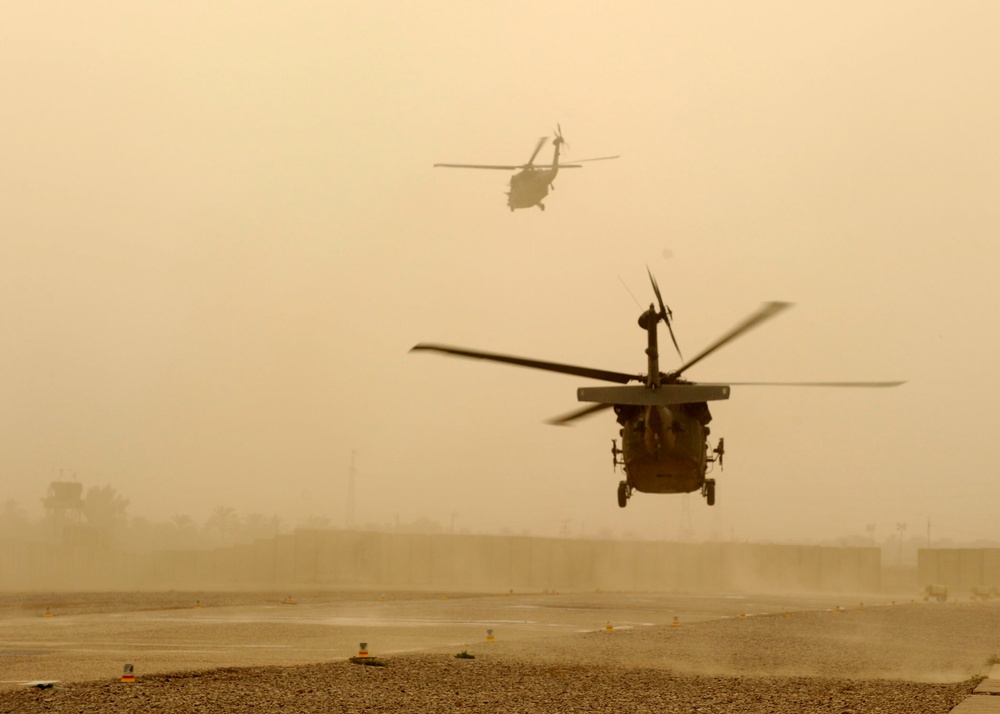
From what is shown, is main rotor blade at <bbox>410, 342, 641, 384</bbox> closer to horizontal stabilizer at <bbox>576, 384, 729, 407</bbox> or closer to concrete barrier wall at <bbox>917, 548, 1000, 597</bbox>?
horizontal stabilizer at <bbox>576, 384, 729, 407</bbox>

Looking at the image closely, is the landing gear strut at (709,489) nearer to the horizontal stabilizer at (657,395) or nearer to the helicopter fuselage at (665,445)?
the helicopter fuselage at (665,445)

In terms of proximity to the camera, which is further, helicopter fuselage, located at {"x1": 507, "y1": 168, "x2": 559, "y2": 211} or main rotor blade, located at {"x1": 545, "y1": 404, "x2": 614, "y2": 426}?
helicopter fuselage, located at {"x1": 507, "y1": 168, "x2": 559, "y2": 211}

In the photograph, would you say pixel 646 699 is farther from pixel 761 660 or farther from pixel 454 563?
pixel 454 563

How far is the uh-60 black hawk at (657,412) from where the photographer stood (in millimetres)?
21594

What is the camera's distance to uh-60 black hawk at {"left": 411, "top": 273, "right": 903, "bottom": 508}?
21594mm

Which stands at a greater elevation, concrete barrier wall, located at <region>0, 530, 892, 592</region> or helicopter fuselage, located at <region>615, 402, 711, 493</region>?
helicopter fuselage, located at <region>615, 402, 711, 493</region>

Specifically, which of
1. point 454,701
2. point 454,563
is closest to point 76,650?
point 454,701

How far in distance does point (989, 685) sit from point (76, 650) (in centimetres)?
2176

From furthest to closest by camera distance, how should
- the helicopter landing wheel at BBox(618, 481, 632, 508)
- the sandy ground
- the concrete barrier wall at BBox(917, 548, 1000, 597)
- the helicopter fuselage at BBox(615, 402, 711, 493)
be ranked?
the concrete barrier wall at BBox(917, 548, 1000, 597), the helicopter landing wheel at BBox(618, 481, 632, 508), the helicopter fuselage at BBox(615, 402, 711, 493), the sandy ground

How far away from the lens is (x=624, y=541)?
110 metres

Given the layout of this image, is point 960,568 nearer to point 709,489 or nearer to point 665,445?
point 709,489

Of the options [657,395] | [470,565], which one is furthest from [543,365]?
[470,565]

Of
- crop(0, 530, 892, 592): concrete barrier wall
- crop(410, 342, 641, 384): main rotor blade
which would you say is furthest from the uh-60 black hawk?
crop(0, 530, 892, 592): concrete barrier wall

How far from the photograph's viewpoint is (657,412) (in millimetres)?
21641
